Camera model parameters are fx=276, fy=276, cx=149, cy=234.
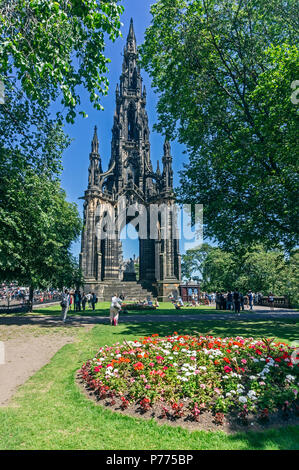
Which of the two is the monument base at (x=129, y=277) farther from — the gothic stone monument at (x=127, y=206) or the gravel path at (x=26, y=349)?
the gravel path at (x=26, y=349)

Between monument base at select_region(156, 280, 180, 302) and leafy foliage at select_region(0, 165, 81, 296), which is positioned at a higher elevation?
leafy foliage at select_region(0, 165, 81, 296)

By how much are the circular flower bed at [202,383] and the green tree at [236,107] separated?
23.7 ft

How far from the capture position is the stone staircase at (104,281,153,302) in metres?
34.9

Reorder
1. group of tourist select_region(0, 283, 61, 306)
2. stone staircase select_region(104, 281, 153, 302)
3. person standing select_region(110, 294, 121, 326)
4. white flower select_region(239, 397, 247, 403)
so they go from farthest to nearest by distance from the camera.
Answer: stone staircase select_region(104, 281, 153, 302), group of tourist select_region(0, 283, 61, 306), person standing select_region(110, 294, 121, 326), white flower select_region(239, 397, 247, 403)

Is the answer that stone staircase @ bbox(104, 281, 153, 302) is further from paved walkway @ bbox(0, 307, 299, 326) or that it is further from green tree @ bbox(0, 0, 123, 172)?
green tree @ bbox(0, 0, 123, 172)

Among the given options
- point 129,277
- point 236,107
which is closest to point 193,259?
point 129,277

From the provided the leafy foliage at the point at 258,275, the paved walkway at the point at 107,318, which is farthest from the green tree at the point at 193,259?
the paved walkway at the point at 107,318

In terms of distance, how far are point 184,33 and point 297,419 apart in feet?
51.7

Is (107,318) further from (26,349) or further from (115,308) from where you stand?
(26,349)

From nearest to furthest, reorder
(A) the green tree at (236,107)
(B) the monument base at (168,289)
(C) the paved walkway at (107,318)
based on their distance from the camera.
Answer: (A) the green tree at (236,107), (C) the paved walkway at (107,318), (B) the monument base at (168,289)

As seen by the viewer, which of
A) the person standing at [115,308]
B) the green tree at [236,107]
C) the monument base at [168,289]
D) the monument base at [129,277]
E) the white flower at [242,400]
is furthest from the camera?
the monument base at [129,277]

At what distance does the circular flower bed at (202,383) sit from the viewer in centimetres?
443

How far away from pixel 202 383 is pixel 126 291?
101ft

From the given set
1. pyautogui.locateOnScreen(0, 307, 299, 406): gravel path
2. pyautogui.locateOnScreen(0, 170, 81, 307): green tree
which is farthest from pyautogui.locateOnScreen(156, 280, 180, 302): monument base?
pyautogui.locateOnScreen(0, 307, 299, 406): gravel path
